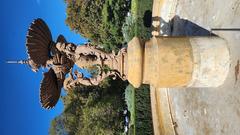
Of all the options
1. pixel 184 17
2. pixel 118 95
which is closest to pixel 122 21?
pixel 118 95

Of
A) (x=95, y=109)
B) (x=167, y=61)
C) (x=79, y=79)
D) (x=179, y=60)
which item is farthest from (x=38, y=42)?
(x=95, y=109)

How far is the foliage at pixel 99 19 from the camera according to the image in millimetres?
28294

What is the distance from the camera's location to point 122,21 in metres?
28.6

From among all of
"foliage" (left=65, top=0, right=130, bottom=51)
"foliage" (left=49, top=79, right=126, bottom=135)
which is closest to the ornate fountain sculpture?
"foliage" (left=65, top=0, right=130, bottom=51)

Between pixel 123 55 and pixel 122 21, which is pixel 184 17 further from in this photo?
pixel 122 21

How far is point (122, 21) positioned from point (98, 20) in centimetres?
359

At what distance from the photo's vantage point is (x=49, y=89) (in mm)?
7648

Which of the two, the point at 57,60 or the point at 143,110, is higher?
the point at 57,60

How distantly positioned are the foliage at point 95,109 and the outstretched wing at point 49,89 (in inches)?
759

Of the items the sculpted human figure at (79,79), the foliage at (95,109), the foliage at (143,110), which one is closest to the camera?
the sculpted human figure at (79,79)

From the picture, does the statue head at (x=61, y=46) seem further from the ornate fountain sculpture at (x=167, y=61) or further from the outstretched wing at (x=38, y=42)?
the ornate fountain sculpture at (x=167, y=61)

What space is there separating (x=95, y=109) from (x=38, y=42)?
2100 centimetres

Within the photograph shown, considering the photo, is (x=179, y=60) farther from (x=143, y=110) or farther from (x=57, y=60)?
(x=143, y=110)

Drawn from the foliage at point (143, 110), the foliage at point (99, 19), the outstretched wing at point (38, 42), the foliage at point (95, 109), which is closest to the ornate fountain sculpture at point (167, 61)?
the outstretched wing at point (38, 42)
